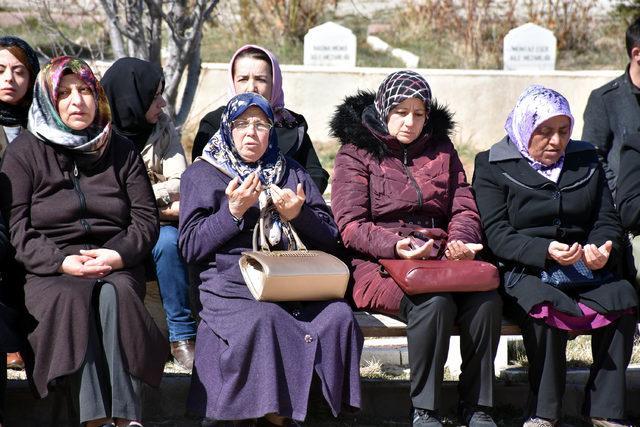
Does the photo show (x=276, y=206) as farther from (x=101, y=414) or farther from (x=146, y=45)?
(x=146, y=45)

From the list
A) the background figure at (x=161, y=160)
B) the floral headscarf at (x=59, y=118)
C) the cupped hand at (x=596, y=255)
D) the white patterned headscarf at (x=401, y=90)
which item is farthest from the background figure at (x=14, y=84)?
the cupped hand at (x=596, y=255)

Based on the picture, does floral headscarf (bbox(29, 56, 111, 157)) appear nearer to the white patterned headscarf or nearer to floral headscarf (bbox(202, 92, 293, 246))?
floral headscarf (bbox(202, 92, 293, 246))

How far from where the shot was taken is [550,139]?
4.18 m

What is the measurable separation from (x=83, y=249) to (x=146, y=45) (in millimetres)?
2971

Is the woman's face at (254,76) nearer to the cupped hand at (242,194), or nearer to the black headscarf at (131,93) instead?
the black headscarf at (131,93)

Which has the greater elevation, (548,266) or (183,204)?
(183,204)

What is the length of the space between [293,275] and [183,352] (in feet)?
3.21

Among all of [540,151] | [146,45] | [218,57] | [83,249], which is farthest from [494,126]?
[83,249]

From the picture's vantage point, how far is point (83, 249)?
3840 millimetres

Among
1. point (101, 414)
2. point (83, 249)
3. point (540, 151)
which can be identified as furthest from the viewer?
point (540, 151)

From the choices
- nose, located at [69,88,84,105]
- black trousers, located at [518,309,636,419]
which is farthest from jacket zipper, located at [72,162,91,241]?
black trousers, located at [518,309,636,419]

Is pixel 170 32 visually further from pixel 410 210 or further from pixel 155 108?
pixel 410 210

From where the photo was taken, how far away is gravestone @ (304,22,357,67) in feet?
37.6

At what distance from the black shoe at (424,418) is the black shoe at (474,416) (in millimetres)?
151
